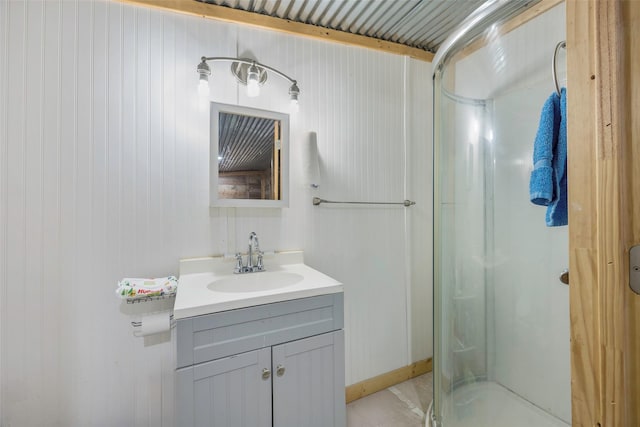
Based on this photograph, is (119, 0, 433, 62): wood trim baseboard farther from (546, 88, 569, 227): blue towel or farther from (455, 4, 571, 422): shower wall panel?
(546, 88, 569, 227): blue towel

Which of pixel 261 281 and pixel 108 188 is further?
pixel 261 281

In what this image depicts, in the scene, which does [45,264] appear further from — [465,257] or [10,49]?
[465,257]

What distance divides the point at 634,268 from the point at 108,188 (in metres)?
1.75

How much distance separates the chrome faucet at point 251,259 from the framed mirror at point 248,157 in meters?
0.19

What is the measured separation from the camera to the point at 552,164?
88cm

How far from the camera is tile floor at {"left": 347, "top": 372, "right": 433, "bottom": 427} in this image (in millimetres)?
1533

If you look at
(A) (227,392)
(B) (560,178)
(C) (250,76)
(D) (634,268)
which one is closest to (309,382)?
(A) (227,392)

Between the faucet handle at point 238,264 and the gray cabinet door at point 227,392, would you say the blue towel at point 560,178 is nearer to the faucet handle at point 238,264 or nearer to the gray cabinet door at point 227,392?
the gray cabinet door at point 227,392

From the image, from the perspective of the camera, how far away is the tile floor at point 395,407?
153 cm

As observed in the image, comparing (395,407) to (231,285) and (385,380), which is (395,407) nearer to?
(385,380)

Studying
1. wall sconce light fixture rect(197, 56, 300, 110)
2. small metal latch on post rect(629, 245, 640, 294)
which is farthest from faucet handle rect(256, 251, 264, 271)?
small metal latch on post rect(629, 245, 640, 294)

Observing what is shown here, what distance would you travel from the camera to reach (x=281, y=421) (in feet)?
3.46

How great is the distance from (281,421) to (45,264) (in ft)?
4.07

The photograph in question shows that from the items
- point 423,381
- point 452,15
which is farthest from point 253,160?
point 423,381
